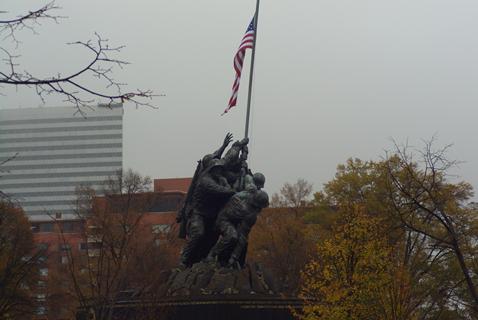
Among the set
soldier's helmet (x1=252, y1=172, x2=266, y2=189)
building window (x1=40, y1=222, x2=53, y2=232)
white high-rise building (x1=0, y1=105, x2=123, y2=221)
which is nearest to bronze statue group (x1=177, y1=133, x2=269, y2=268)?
soldier's helmet (x1=252, y1=172, x2=266, y2=189)

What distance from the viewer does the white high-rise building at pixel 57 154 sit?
124 metres

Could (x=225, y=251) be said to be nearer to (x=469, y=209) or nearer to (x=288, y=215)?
(x=469, y=209)

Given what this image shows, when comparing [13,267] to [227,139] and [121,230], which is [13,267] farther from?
[121,230]

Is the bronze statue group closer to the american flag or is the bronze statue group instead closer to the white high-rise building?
the american flag

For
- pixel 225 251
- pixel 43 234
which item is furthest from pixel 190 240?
pixel 43 234

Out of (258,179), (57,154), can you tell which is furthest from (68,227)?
(258,179)

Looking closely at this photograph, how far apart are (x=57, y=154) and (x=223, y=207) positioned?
368 feet

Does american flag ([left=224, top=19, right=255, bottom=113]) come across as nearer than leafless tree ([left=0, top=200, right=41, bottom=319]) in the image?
No

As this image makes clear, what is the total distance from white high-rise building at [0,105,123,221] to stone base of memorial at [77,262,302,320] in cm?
10127

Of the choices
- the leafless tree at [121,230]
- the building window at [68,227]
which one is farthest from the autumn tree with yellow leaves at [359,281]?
the building window at [68,227]

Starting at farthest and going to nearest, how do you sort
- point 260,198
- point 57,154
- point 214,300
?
point 57,154
point 260,198
point 214,300

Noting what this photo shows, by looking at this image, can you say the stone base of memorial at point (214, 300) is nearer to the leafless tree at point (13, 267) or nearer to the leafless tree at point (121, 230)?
the leafless tree at point (13, 267)

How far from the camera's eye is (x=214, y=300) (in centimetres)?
1930

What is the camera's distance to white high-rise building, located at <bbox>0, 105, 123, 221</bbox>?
12381 centimetres
